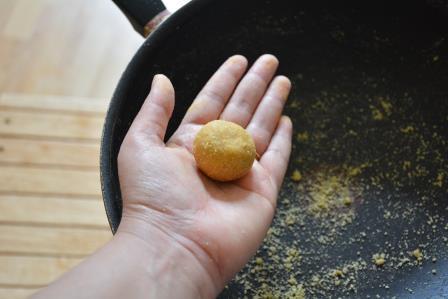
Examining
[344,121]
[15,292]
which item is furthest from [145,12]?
[15,292]

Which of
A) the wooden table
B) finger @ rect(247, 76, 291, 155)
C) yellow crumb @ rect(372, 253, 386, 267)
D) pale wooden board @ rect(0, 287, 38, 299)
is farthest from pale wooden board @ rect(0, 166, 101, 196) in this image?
yellow crumb @ rect(372, 253, 386, 267)

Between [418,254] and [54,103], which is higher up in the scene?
[54,103]

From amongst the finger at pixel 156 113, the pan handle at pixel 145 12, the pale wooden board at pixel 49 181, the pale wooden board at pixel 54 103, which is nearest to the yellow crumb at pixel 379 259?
the finger at pixel 156 113

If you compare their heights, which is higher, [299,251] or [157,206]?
[157,206]

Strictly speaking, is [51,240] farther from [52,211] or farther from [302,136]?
[302,136]

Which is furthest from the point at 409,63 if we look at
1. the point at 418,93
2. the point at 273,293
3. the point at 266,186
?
the point at 273,293

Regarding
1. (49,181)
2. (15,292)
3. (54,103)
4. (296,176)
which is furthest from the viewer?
(54,103)

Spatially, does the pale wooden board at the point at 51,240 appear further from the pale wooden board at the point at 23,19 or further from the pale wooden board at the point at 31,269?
the pale wooden board at the point at 23,19

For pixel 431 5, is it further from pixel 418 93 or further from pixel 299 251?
pixel 299 251
